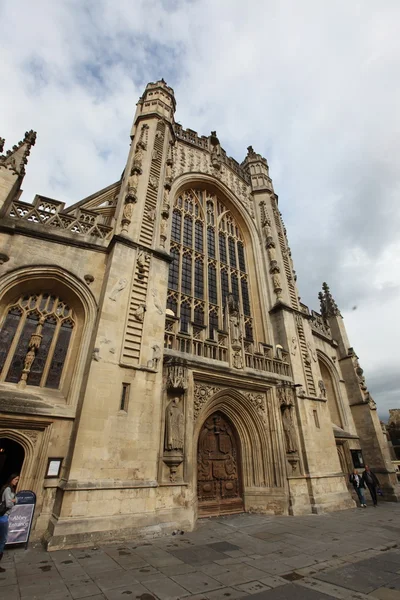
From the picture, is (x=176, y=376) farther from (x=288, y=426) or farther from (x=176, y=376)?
(x=288, y=426)

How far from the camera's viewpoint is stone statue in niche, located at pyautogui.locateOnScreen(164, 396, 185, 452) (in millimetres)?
8344

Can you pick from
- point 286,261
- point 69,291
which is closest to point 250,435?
point 69,291

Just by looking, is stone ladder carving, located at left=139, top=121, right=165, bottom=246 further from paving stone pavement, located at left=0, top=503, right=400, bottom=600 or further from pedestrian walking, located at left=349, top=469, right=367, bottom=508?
pedestrian walking, located at left=349, top=469, right=367, bottom=508

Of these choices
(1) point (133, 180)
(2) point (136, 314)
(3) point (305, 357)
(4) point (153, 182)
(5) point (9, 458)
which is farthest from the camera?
(3) point (305, 357)

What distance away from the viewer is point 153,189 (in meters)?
13.0

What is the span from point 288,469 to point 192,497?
4219 millimetres

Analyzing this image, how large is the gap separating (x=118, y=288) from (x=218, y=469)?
23.7 feet

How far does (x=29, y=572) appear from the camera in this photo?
470cm

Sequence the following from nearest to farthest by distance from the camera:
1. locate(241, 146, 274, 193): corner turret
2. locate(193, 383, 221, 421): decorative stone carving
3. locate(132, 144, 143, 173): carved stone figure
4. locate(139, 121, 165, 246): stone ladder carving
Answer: locate(193, 383, 221, 421): decorative stone carving, locate(139, 121, 165, 246): stone ladder carving, locate(132, 144, 143, 173): carved stone figure, locate(241, 146, 274, 193): corner turret

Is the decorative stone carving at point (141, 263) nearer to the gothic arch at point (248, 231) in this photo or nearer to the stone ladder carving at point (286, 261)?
the gothic arch at point (248, 231)

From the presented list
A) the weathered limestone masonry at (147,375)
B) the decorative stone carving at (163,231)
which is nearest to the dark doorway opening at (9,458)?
the weathered limestone masonry at (147,375)

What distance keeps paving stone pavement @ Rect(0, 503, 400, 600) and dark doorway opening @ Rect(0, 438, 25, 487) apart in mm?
2232

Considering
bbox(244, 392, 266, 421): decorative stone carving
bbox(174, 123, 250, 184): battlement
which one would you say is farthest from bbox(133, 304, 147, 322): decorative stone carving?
bbox(174, 123, 250, 184): battlement

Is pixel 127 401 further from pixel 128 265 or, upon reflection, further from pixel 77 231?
pixel 77 231
